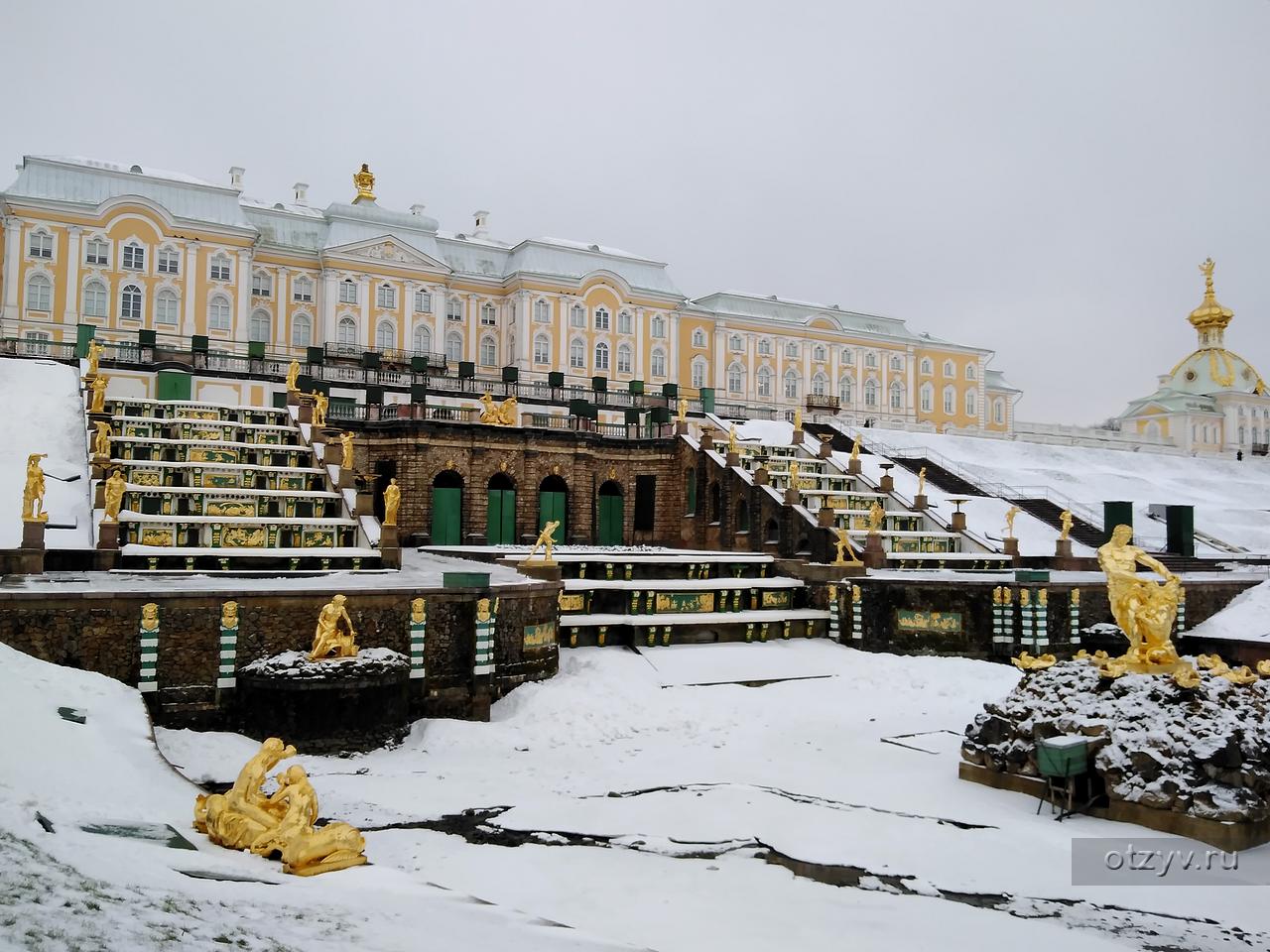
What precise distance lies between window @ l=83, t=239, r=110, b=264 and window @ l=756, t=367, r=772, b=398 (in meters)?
40.1

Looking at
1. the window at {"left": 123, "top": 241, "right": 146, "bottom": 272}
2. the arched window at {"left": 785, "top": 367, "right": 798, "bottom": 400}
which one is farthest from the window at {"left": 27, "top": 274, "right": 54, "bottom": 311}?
the arched window at {"left": 785, "top": 367, "right": 798, "bottom": 400}

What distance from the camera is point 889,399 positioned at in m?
70.3

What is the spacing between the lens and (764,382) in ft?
217

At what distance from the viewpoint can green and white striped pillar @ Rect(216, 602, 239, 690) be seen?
1557cm

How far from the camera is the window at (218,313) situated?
166 ft

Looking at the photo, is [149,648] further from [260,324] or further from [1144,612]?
[260,324]

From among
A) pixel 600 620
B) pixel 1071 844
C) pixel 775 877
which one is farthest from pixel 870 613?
pixel 775 877

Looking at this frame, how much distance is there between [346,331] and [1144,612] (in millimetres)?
47324

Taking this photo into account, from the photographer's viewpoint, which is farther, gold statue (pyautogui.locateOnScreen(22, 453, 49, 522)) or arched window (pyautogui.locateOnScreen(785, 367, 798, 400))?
arched window (pyautogui.locateOnScreen(785, 367, 798, 400))

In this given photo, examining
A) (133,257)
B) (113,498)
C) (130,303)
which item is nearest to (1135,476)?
(113,498)

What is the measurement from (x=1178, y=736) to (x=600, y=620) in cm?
1247

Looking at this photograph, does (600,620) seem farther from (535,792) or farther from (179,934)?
(179,934)

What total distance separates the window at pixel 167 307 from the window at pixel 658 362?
27.7 m

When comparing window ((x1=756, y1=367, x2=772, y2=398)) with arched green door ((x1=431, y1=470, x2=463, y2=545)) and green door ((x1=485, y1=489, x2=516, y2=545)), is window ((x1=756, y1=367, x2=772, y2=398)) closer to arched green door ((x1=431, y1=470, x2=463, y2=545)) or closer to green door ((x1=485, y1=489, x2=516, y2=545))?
green door ((x1=485, y1=489, x2=516, y2=545))
